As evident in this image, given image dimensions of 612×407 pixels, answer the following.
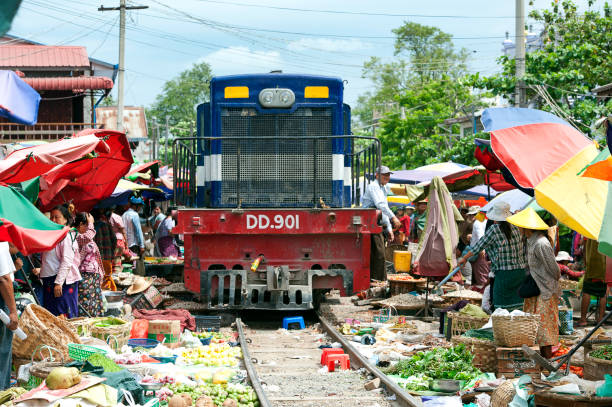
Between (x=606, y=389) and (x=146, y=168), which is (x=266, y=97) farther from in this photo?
(x=606, y=389)

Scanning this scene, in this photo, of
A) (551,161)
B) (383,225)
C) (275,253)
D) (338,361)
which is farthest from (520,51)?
(338,361)

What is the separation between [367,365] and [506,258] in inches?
92.7

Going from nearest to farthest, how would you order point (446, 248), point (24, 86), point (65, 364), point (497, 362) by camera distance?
point (65, 364)
point (497, 362)
point (24, 86)
point (446, 248)

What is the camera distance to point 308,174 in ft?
37.8

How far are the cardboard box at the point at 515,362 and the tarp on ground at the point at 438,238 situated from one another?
439cm

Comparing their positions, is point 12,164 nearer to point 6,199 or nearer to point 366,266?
point 6,199

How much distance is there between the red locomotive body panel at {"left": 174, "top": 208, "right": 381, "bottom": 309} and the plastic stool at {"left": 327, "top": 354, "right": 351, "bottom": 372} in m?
2.38

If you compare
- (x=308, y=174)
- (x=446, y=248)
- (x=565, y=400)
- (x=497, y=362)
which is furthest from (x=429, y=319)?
(x=565, y=400)

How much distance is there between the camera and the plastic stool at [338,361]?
827 centimetres

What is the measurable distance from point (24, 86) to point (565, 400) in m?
8.69

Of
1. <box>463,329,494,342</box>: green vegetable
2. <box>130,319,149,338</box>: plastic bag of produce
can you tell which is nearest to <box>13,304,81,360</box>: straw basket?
<box>130,319,149,338</box>: plastic bag of produce

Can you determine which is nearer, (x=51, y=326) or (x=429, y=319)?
(x=51, y=326)

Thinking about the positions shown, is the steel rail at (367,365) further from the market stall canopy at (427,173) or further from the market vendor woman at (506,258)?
the market stall canopy at (427,173)

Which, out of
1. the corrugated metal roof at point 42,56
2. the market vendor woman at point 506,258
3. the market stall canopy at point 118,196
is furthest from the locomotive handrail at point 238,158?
the corrugated metal roof at point 42,56
